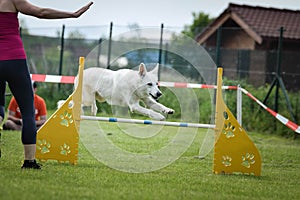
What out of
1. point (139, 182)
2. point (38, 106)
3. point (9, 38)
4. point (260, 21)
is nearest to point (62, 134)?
point (139, 182)

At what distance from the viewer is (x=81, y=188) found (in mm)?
5227

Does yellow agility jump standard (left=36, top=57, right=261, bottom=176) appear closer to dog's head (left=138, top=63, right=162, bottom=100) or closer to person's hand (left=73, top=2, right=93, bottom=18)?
dog's head (left=138, top=63, right=162, bottom=100)

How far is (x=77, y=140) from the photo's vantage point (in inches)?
275

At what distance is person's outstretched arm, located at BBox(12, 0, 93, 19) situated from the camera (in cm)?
578

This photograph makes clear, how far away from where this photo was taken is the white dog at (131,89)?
7344mm

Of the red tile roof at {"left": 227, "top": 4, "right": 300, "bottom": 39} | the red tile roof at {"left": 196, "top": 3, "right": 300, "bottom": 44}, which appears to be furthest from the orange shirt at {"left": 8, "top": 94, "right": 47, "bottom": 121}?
the red tile roof at {"left": 227, "top": 4, "right": 300, "bottom": 39}

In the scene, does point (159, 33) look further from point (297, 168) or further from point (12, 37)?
point (12, 37)

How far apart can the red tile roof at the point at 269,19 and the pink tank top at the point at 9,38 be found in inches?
547

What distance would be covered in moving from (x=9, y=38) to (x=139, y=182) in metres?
1.88

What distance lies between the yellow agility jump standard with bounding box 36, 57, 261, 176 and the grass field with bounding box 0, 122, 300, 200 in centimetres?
14

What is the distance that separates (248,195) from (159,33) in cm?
1061

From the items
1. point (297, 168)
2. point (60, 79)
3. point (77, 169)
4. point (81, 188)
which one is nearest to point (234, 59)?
point (60, 79)

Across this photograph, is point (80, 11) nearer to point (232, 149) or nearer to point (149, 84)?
point (149, 84)

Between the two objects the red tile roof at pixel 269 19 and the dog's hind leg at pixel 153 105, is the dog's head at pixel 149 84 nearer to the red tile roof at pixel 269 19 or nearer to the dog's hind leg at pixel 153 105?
the dog's hind leg at pixel 153 105
